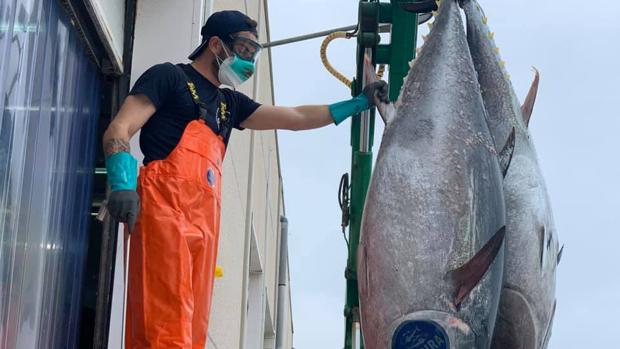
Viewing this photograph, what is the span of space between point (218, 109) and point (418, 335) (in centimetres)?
166

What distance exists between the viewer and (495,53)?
3.67 metres

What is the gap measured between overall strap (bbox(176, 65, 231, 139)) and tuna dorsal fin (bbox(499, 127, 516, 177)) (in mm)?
1191

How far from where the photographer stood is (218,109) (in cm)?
413

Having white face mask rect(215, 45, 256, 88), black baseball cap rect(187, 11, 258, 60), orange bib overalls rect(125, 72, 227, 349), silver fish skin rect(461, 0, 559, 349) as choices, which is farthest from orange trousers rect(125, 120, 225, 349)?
silver fish skin rect(461, 0, 559, 349)

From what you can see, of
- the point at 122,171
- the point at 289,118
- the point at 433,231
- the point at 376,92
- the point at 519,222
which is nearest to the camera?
the point at 433,231

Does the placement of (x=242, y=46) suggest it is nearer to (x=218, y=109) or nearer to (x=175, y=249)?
(x=218, y=109)

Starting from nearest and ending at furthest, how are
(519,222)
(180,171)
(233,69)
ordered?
(519,222)
(180,171)
(233,69)

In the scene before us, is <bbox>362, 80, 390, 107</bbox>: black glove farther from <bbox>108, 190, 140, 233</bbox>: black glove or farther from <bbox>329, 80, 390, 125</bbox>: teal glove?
<bbox>108, 190, 140, 233</bbox>: black glove

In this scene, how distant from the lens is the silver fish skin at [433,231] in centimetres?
276

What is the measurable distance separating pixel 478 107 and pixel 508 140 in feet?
0.56

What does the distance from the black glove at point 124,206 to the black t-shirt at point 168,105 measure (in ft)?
1.36

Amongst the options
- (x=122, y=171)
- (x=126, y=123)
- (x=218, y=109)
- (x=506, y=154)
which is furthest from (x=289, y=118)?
(x=506, y=154)

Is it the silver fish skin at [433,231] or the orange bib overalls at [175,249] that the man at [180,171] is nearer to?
the orange bib overalls at [175,249]

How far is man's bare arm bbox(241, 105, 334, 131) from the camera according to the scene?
4.23 meters
